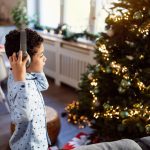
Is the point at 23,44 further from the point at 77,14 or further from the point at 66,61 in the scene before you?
the point at 77,14

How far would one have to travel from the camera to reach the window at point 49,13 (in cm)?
455

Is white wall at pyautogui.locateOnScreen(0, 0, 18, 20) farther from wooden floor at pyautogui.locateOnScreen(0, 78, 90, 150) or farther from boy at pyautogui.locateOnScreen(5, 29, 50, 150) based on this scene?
boy at pyautogui.locateOnScreen(5, 29, 50, 150)

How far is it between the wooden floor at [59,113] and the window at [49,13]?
100cm

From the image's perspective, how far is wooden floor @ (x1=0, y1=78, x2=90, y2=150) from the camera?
268 cm

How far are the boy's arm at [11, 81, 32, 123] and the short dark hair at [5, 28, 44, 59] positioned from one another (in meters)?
0.16

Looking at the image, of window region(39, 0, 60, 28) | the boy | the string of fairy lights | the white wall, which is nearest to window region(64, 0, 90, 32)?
window region(39, 0, 60, 28)

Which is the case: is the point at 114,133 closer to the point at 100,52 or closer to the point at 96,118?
the point at 96,118

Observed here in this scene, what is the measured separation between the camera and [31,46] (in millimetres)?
1314

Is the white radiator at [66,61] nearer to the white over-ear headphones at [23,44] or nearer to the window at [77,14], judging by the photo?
the window at [77,14]

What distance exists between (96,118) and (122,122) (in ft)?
1.14

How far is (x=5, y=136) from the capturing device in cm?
269

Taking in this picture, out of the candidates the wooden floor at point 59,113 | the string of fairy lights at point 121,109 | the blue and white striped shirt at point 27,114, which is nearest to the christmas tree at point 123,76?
the string of fairy lights at point 121,109

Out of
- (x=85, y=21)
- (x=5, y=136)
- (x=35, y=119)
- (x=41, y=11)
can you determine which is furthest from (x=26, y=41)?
(x=41, y=11)

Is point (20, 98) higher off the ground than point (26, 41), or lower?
lower
